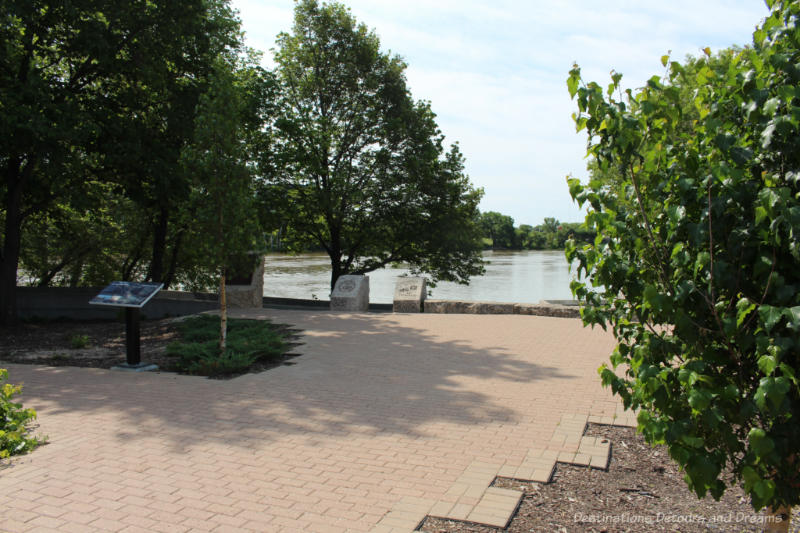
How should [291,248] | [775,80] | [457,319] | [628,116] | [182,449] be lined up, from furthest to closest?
[291,248] → [457,319] → [182,449] → [628,116] → [775,80]

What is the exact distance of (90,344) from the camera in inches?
420

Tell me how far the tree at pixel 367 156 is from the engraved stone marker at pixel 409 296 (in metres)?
5.43

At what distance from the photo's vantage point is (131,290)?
27.1 feet

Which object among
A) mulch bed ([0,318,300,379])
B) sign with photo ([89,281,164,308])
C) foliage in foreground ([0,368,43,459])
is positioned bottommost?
mulch bed ([0,318,300,379])

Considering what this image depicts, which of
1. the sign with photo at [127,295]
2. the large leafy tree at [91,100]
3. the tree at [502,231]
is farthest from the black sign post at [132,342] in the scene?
the tree at [502,231]

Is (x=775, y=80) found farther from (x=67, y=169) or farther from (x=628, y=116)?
(x=67, y=169)

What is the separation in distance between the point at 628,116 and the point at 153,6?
47.5 feet

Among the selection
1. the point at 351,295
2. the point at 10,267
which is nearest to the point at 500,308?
the point at 351,295

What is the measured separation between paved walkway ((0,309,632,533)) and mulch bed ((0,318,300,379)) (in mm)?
647

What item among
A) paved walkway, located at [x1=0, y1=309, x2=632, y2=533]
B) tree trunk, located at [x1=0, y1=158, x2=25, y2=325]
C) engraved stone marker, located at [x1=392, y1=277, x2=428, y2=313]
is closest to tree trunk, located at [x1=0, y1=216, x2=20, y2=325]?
tree trunk, located at [x1=0, y1=158, x2=25, y2=325]

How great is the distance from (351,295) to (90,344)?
21.6ft

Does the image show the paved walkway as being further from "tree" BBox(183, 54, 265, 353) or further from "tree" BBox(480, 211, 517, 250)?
"tree" BBox(480, 211, 517, 250)

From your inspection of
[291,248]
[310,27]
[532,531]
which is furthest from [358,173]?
[532,531]

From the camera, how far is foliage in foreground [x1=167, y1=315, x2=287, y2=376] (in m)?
7.86
